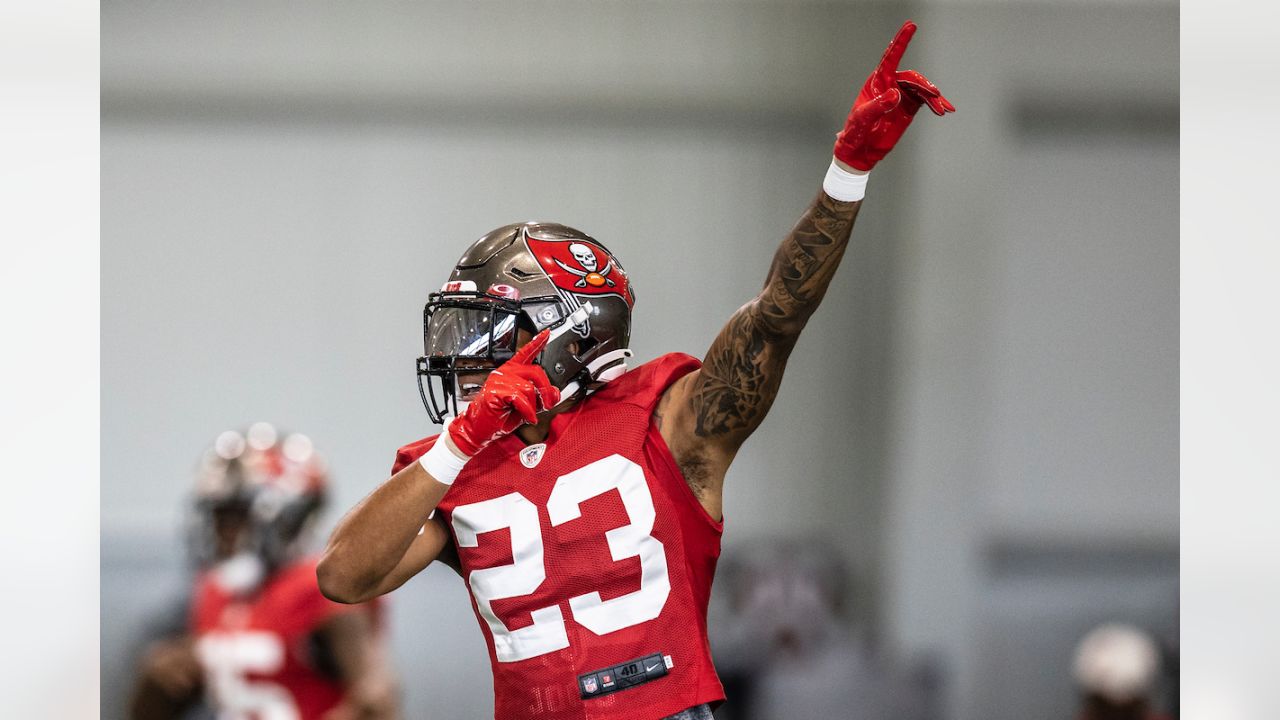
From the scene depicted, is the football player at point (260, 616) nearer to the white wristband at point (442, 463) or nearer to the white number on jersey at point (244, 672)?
the white number on jersey at point (244, 672)

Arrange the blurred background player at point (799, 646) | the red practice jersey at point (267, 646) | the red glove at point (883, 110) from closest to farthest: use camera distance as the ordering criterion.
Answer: the red glove at point (883, 110) < the red practice jersey at point (267, 646) < the blurred background player at point (799, 646)

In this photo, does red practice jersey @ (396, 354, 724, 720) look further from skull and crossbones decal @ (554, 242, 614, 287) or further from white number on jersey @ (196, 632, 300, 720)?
white number on jersey @ (196, 632, 300, 720)

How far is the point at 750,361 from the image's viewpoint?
72.0 inches

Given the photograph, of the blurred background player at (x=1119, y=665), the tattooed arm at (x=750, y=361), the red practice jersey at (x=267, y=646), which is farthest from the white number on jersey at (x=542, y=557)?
the blurred background player at (x=1119, y=665)

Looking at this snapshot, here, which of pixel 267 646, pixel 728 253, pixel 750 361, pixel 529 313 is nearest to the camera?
pixel 750 361

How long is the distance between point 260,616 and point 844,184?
2695mm

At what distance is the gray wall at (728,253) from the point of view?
12.6ft

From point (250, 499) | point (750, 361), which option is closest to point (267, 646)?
point (250, 499)

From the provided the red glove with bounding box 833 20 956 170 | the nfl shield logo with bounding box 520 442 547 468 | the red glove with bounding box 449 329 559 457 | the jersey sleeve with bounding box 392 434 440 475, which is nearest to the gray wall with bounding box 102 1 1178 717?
the jersey sleeve with bounding box 392 434 440 475

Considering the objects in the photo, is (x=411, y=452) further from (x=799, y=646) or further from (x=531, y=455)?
(x=799, y=646)

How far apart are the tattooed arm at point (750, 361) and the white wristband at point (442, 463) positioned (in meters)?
0.38

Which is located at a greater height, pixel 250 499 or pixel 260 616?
pixel 250 499

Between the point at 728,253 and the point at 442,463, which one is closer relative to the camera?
the point at 442,463
